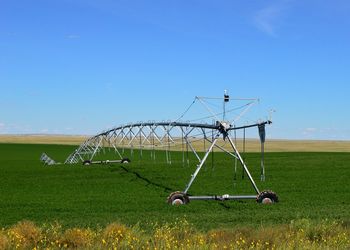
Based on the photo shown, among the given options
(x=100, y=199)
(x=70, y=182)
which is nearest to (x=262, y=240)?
(x=100, y=199)

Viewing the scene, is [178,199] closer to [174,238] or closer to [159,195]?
[159,195]

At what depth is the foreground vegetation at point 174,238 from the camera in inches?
485

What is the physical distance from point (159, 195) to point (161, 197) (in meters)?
0.82

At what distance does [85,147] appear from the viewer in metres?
63.0

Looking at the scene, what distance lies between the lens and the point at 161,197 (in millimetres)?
25812

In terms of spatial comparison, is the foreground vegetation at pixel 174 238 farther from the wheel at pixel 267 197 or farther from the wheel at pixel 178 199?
the wheel at pixel 267 197

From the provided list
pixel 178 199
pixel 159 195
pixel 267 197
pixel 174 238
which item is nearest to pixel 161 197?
pixel 159 195

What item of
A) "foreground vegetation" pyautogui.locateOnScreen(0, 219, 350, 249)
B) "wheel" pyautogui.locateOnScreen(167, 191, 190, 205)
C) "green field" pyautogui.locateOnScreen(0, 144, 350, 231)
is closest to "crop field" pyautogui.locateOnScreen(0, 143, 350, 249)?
"green field" pyautogui.locateOnScreen(0, 144, 350, 231)

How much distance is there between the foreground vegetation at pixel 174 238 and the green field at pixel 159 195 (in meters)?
1.97

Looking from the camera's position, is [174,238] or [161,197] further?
[161,197]

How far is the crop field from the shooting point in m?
18.3

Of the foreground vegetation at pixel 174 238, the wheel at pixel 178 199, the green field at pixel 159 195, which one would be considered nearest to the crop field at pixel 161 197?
the green field at pixel 159 195

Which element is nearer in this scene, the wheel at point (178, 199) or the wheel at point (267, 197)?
the wheel at point (178, 199)

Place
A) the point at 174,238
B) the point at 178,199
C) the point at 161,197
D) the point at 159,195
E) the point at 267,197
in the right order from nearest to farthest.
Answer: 1. the point at 174,238
2. the point at 178,199
3. the point at 267,197
4. the point at 161,197
5. the point at 159,195
